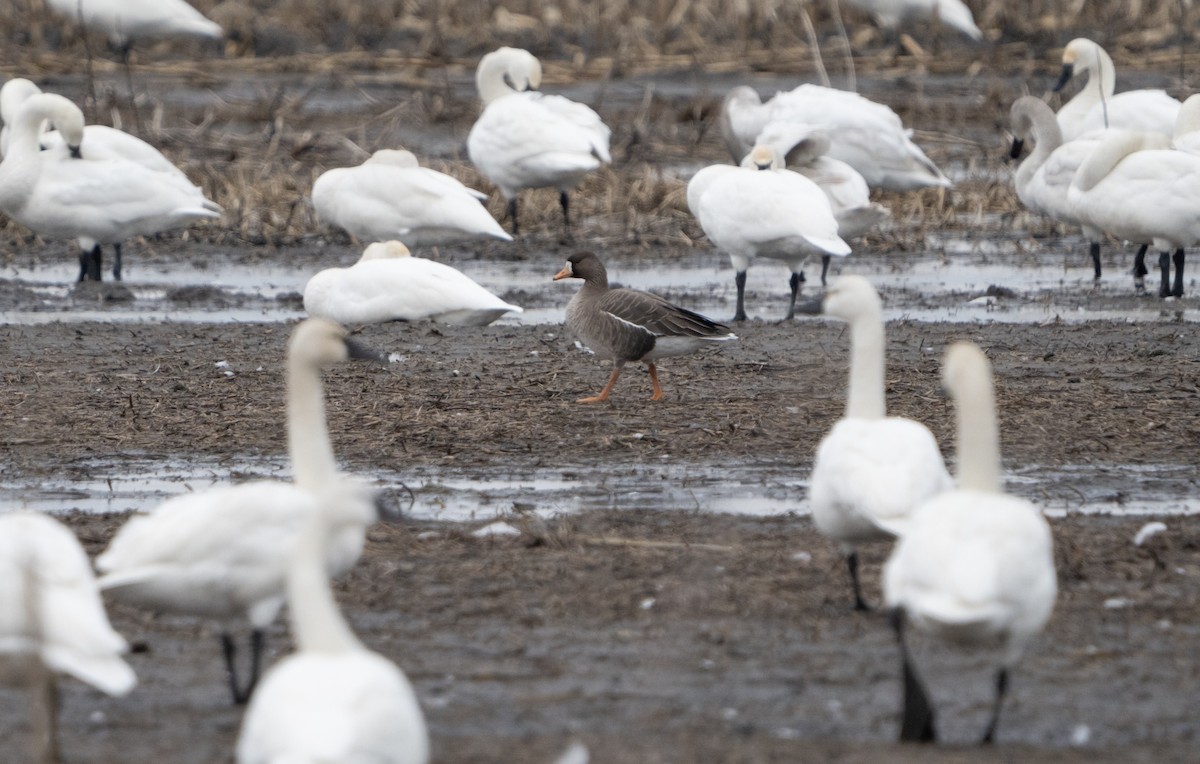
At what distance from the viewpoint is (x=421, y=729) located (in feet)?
12.9

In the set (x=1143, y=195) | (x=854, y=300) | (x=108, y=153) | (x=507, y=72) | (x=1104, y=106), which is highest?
(x=507, y=72)

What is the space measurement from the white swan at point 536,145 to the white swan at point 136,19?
23.5 feet

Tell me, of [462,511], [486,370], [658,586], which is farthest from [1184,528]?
[486,370]

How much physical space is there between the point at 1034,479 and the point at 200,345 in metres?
4.92

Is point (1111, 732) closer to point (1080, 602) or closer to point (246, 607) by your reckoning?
point (1080, 602)

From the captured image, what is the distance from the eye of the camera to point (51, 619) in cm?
430

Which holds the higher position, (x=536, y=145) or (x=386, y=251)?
(x=536, y=145)

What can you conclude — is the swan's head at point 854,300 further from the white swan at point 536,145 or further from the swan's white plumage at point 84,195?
the white swan at point 536,145

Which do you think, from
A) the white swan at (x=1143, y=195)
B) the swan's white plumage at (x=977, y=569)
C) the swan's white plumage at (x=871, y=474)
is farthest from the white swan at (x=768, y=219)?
the swan's white plumage at (x=977, y=569)

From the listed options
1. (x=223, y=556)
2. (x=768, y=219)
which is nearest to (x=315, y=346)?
(x=223, y=556)

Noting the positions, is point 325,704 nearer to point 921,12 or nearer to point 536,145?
point 536,145

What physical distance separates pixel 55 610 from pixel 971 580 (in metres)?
2.16

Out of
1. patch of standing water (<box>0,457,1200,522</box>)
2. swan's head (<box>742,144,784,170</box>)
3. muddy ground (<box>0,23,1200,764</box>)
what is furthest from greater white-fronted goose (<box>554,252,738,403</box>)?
swan's head (<box>742,144,784,170</box>)

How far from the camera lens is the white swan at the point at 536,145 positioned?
47.1ft
